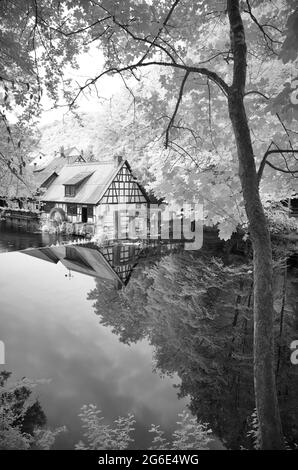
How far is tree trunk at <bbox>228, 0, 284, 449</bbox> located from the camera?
354 cm

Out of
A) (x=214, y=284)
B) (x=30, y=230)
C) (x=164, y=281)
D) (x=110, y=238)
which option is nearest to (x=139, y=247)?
(x=110, y=238)

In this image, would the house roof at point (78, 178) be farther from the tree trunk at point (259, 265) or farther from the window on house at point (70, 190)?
the tree trunk at point (259, 265)

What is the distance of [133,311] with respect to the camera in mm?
12562

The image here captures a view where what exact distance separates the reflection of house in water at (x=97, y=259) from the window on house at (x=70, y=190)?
9679 millimetres

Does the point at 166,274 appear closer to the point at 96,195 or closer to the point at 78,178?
the point at 96,195

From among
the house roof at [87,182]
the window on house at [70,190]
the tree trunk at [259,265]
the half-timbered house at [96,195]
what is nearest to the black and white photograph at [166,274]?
the tree trunk at [259,265]

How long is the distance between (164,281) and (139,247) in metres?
7.92

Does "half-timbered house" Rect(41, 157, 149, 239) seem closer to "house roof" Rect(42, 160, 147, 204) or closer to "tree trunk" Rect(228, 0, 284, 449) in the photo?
"house roof" Rect(42, 160, 147, 204)

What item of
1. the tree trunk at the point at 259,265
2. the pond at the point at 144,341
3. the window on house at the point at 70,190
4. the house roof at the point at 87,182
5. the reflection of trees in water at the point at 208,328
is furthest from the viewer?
the window on house at the point at 70,190

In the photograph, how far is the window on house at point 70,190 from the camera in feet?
104

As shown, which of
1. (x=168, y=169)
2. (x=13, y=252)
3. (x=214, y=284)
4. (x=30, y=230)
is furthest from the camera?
(x=30, y=230)

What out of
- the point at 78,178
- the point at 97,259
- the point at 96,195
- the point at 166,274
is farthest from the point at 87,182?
the point at 166,274
